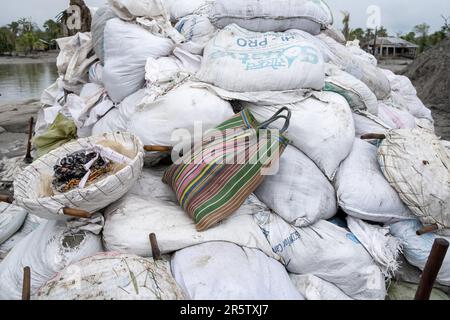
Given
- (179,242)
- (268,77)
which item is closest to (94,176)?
(179,242)

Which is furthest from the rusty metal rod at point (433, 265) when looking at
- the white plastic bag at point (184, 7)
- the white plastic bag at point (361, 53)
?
the white plastic bag at point (361, 53)

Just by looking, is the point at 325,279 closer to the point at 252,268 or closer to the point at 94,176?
the point at 252,268

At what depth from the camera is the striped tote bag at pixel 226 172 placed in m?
1.41

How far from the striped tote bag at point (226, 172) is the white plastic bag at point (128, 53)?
0.70 m

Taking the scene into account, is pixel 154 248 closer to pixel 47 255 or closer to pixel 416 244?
pixel 47 255

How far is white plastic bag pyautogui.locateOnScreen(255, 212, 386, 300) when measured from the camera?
4.63 feet

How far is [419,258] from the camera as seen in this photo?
148cm

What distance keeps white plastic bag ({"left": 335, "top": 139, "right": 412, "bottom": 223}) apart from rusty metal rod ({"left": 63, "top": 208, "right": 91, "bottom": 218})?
3.37ft

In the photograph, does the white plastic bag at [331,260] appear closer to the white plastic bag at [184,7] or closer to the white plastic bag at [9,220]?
the white plastic bag at [9,220]

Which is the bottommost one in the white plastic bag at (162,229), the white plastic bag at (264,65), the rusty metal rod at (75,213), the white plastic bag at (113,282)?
the white plastic bag at (162,229)

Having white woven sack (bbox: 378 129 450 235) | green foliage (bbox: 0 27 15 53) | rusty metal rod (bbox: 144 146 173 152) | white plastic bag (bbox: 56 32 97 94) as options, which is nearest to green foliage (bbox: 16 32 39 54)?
green foliage (bbox: 0 27 15 53)

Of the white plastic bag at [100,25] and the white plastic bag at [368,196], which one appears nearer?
the white plastic bag at [368,196]

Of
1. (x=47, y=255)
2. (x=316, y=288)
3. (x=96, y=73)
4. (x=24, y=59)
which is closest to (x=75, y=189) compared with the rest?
(x=47, y=255)
